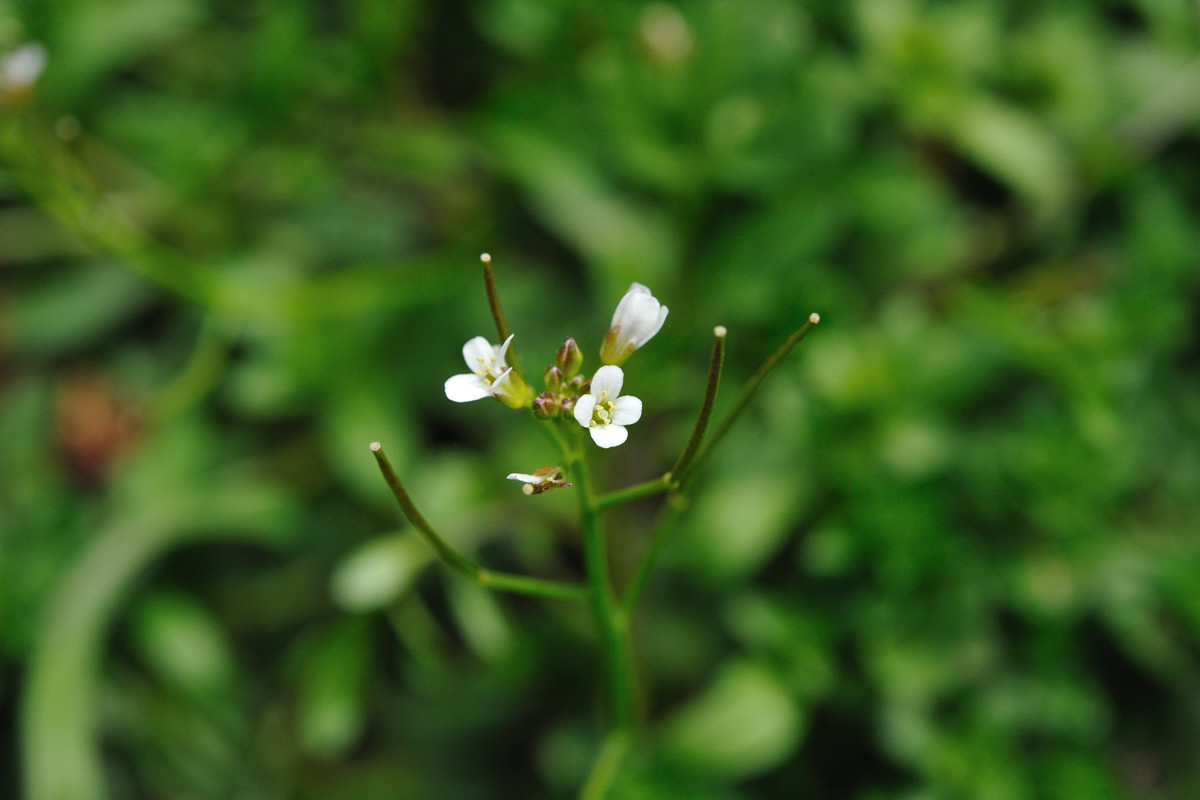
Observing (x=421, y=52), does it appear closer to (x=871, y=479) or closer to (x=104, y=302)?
(x=104, y=302)

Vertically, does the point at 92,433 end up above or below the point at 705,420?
below

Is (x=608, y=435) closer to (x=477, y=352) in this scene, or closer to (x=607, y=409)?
(x=607, y=409)

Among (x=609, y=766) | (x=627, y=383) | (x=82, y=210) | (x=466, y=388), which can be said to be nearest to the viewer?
(x=466, y=388)

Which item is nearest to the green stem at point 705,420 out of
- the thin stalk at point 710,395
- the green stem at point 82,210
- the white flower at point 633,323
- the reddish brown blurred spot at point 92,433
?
the thin stalk at point 710,395

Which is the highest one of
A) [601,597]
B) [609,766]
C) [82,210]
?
[82,210]

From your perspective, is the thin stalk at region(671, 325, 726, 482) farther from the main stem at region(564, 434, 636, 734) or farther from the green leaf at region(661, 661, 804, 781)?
the green leaf at region(661, 661, 804, 781)

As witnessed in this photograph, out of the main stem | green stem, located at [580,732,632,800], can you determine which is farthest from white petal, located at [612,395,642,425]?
green stem, located at [580,732,632,800]

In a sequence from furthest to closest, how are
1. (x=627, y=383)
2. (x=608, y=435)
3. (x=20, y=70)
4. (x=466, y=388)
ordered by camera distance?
(x=627, y=383)
(x=20, y=70)
(x=466, y=388)
(x=608, y=435)

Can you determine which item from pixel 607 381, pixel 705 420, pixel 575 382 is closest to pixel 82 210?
pixel 575 382

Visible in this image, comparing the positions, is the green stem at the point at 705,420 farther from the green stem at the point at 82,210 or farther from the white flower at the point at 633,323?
the green stem at the point at 82,210
